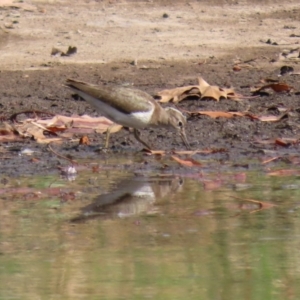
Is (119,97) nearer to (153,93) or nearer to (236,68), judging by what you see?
(153,93)

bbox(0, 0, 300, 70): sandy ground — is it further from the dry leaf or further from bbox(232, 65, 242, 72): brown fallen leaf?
the dry leaf

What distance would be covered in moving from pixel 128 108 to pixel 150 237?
3016 mm

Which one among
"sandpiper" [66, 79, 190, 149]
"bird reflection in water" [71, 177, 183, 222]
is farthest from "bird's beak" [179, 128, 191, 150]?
"bird reflection in water" [71, 177, 183, 222]

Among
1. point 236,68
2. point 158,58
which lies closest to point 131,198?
point 236,68

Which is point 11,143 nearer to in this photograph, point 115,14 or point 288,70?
point 288,70

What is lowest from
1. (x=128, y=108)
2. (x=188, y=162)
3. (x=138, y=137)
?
(x=138, y=137)

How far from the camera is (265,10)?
1557 cm

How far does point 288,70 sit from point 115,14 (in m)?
2.97

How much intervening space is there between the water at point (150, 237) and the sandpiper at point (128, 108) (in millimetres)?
893

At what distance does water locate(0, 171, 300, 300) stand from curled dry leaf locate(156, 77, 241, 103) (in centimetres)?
302

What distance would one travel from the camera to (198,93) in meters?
12.2

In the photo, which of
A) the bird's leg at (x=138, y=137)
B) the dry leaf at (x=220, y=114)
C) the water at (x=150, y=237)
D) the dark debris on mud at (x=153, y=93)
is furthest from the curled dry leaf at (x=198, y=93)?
the water at (x=150, y=237)

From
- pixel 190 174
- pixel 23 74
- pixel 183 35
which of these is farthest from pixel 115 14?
pixel 190 174

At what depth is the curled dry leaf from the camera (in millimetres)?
12039
